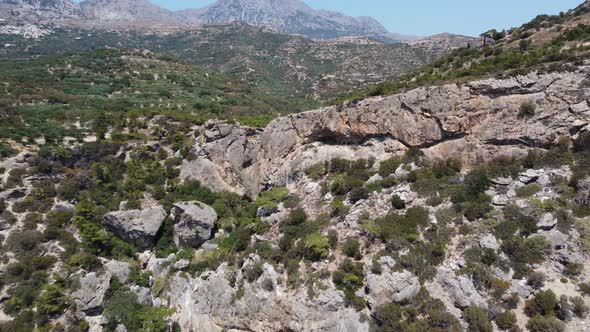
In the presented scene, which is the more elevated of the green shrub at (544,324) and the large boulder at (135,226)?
the green shrub at (544,324)

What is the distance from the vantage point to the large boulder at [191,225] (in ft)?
83.4

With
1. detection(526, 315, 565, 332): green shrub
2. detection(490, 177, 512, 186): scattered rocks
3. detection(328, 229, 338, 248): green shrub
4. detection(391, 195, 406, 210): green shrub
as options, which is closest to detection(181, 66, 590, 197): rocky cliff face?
detection(490, 177, 512, 186): scattered rocks

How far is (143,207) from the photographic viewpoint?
28.4 meters

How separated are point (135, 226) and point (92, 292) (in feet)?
18.3

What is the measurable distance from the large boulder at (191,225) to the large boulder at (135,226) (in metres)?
1.69

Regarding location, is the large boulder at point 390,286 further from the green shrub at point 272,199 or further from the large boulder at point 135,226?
the large boulder at point 135,226

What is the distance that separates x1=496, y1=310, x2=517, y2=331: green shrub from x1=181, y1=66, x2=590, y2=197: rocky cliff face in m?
10.2

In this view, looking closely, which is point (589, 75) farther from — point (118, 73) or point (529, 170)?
point (118, 73)

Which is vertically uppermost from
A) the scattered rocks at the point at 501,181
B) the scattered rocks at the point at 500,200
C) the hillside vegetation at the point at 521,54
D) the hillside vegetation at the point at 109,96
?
the hillside vegetation at the point at 521,54

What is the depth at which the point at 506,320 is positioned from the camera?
12.9 meters

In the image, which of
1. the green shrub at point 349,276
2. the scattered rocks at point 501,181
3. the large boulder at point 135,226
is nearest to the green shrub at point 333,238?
the green shrub at point 349,276

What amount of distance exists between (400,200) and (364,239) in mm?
3339

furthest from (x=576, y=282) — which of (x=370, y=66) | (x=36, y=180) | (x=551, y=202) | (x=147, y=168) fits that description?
(x=370, y=66)

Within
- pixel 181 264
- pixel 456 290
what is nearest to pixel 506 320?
pixel 456 290
